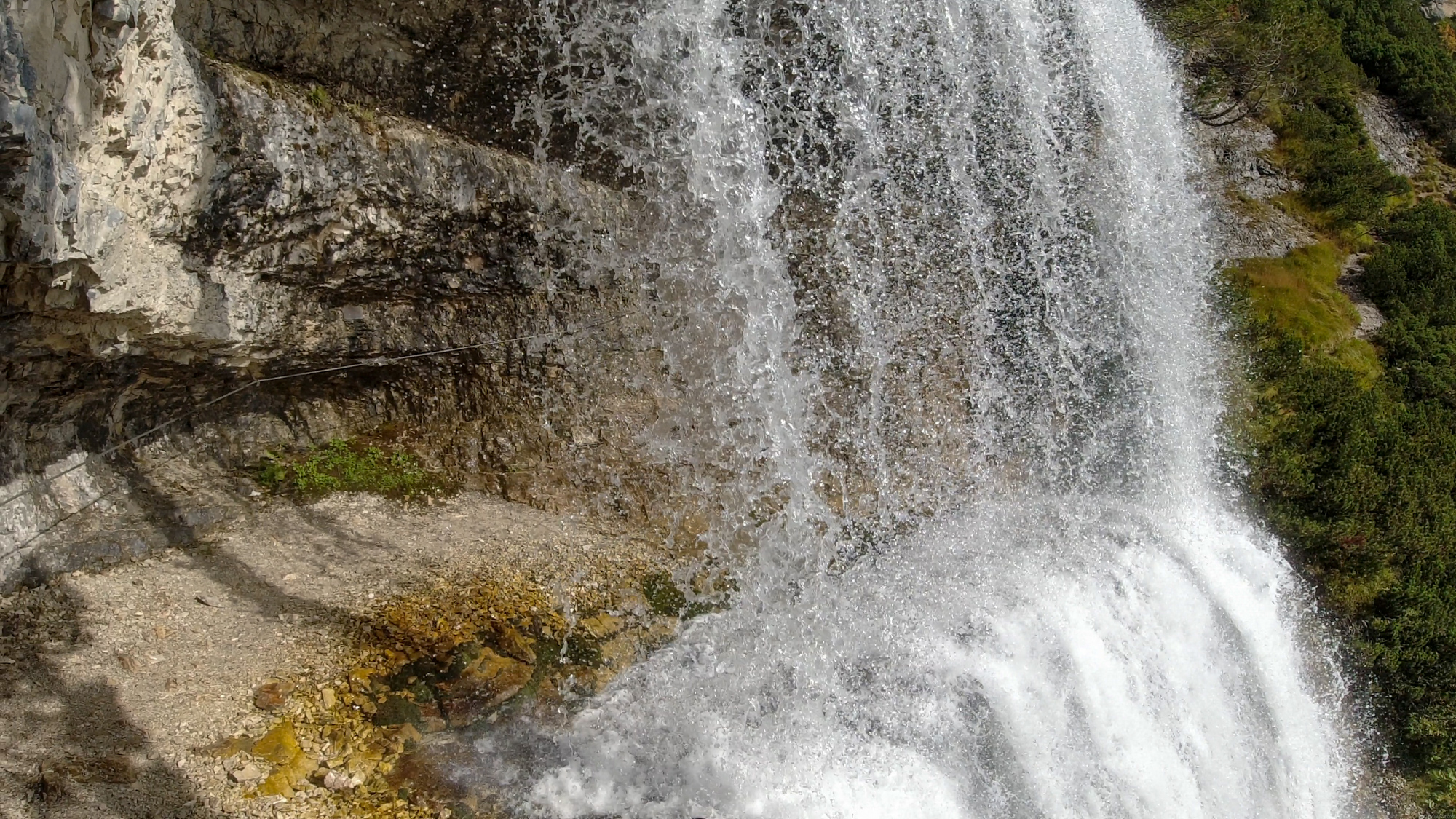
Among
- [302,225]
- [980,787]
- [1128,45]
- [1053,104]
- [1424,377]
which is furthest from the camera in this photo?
[1424,377]

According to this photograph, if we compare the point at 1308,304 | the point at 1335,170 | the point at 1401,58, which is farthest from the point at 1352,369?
the point at 1401,58

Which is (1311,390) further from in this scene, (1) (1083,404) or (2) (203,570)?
(2) (203,570)

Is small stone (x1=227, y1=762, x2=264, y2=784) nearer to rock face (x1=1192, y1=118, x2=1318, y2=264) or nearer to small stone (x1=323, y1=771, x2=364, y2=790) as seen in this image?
small stone (x1=323, y1=771, x2=364, y2=790)

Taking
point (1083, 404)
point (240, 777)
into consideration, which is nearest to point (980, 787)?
point (1083, 404)

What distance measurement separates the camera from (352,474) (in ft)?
21.2

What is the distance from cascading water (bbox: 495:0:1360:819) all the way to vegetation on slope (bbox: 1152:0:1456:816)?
0.63 meters

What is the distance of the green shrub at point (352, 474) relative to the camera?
6238 millimetres

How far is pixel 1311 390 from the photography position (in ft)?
29.6

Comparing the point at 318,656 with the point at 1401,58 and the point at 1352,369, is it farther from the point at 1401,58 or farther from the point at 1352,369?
the point at 1401,58

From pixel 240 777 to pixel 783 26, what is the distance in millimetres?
5831

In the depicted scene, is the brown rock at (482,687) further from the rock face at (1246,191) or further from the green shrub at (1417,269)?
the green shrub at (1417,269)

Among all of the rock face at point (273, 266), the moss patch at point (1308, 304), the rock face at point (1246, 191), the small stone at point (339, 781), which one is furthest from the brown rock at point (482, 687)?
the rock face at point (1246, 191)

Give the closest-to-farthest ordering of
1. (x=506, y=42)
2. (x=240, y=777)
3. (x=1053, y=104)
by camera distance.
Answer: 1. (x=240, y=777)
2. (x=506, y=42)
3. (x=1053, y=104)

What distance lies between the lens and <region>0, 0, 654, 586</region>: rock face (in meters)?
3.80
